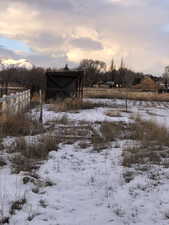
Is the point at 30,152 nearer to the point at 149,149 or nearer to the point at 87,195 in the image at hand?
the point at 87,195

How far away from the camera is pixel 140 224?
10.3 feet

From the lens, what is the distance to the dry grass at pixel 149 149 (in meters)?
5.59

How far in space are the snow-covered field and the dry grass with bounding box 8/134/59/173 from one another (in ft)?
0.72

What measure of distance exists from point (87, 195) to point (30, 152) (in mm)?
2351

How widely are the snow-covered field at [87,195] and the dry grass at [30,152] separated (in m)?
0.22

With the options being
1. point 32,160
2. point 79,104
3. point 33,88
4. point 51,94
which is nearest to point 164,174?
point 32,160

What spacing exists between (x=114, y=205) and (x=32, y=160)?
2386 mm

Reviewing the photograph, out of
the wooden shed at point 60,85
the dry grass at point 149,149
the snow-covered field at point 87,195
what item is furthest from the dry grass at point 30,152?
the wooden shed at point 60,85

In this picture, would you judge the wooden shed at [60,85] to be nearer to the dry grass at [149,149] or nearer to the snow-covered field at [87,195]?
the dry grass at [149,149]

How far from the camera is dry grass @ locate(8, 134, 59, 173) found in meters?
5.11

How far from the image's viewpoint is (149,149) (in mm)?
6555

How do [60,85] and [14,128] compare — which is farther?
[60,85]

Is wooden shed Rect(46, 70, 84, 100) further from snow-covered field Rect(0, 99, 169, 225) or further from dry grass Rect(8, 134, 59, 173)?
snow-covered field Rect(0, 99, 169, 225)

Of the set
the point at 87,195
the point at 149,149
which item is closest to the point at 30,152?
the point at 87,195
